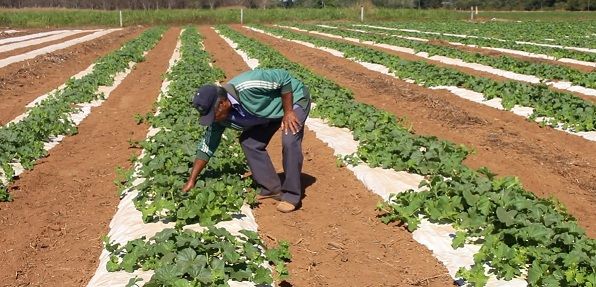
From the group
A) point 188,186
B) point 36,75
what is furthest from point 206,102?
point 36,75

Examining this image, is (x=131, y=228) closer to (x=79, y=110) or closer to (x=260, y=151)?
(x=260, y=151)

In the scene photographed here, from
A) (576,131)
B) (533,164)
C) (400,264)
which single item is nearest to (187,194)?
(400,264)

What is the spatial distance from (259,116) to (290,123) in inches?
12.3

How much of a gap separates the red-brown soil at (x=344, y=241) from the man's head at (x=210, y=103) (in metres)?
1.25

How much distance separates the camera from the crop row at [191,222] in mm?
4074

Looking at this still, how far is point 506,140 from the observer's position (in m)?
8.78

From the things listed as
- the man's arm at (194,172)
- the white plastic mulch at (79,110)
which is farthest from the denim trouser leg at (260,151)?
the white plastic mulch at (79,110)

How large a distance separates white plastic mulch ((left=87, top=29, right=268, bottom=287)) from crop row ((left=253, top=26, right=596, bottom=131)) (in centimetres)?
593

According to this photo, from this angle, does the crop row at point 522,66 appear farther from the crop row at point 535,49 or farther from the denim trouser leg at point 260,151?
the denim trouser leg at point 260,151

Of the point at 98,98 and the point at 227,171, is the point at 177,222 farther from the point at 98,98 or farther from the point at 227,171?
the point at 98,98

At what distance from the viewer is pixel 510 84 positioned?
12.0 m

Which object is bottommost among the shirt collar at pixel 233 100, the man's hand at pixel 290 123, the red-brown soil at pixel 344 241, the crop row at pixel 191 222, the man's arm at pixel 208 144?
the red-brown soil at pixel 344 241

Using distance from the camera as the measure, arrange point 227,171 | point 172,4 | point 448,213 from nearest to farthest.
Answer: point 448,213 < point 227,171 < point 172,4

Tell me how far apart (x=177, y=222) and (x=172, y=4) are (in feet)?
289
